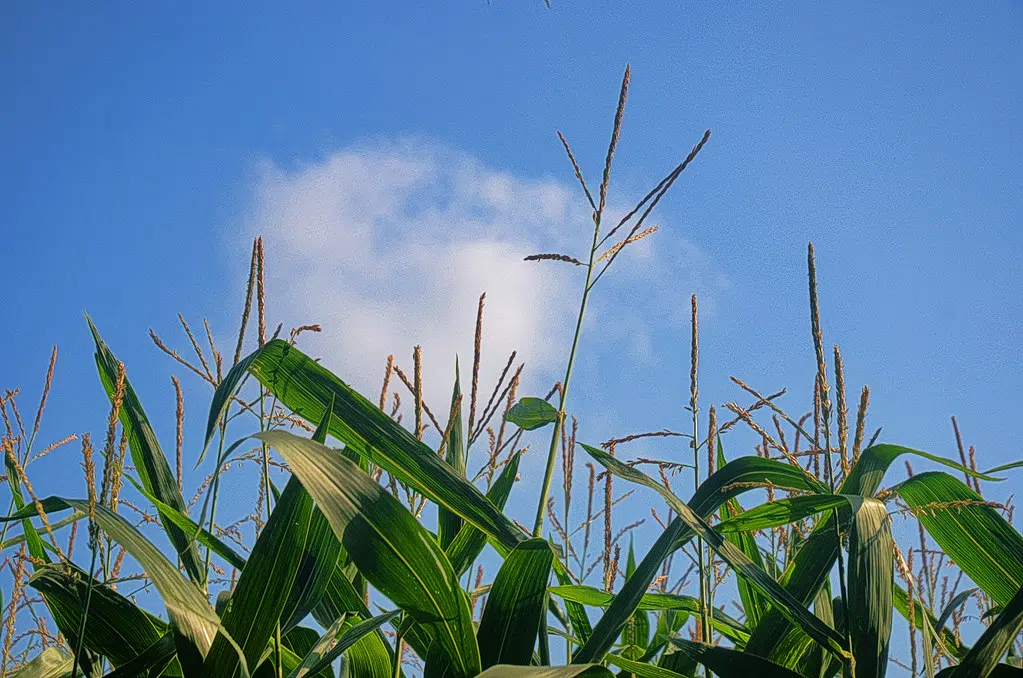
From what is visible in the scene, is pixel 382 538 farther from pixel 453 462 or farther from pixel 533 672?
pixel 453 462

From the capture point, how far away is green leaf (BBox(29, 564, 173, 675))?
0.80 metres

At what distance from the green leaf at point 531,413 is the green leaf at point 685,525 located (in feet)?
0.80

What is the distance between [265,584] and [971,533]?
789mm

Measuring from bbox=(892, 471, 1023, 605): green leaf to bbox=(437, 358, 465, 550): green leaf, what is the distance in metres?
0.52

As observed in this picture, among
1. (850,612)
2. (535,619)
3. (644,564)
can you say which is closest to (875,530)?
(850,612)

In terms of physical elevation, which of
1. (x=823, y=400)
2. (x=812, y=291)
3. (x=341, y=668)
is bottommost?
(x=341, y=668)

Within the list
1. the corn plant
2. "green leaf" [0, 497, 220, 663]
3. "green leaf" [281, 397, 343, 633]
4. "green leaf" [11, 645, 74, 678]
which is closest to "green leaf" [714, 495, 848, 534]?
the corn plant

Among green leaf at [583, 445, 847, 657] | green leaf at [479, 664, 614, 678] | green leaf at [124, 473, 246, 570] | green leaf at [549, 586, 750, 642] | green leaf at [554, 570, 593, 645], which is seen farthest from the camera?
green leaf at [554, 570, 593, 645]

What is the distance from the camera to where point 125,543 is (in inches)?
25.7

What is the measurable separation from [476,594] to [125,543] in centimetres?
57

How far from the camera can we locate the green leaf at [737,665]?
2.44 feet

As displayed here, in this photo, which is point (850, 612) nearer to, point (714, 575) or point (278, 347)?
point (714, 575)

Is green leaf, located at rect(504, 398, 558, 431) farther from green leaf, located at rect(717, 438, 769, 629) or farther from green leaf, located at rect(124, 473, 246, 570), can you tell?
green leaf, located at rect(124, 473, 246, 570)

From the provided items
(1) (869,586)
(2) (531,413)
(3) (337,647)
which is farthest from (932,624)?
(3) (337,647)
